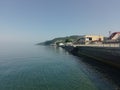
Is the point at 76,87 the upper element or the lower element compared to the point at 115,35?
lower

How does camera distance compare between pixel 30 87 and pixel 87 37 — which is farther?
pixel 87 37

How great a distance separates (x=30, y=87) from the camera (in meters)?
18.4

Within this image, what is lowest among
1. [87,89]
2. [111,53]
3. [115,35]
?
[87,89]

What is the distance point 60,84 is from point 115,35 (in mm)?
79068

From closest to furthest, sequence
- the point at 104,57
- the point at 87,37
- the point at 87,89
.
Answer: the point at 87,89 → the point at 104,57 → the point at 87,37

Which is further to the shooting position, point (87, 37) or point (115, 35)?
point (87, 37)

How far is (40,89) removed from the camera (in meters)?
17.5

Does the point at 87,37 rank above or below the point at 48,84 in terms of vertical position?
above

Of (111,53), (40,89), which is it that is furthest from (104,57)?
(40,89)

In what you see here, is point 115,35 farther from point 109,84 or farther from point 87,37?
point 109,84

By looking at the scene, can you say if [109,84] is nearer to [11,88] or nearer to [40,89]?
[40,89]

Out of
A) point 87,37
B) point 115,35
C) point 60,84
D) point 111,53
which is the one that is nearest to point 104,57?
point 111,53

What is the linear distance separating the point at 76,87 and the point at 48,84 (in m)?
3.73

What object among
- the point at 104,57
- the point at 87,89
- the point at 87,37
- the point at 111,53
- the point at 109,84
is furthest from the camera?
the point at 87,37
